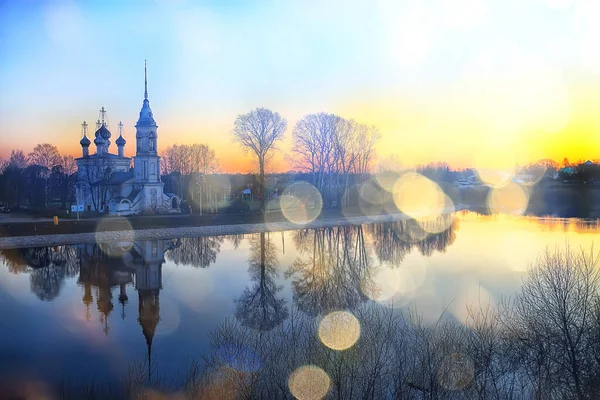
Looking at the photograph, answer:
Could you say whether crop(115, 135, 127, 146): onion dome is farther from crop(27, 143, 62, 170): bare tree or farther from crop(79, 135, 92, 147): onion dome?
crop(27, 143, 62, 170): bare tree

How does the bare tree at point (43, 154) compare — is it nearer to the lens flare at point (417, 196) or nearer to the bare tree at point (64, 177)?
the bare tree at point (64, 177)

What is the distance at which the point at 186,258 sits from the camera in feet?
82.3

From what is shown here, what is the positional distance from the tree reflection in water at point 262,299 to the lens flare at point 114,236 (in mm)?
7420

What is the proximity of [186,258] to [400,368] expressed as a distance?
18.0 metres

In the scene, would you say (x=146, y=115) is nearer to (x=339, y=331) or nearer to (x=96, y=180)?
(x=96, y=180)

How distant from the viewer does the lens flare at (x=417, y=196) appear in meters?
55.5

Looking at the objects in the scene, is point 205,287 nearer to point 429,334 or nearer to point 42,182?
point 429,334

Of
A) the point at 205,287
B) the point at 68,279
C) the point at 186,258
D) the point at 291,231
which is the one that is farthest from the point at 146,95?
the point at 205,287

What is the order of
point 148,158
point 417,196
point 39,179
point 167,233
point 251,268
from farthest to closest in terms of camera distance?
point 417,196
point 39,179
point 148,158
point 167,233
point 251,268

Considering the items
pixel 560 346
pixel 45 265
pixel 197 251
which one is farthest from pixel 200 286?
pixel 560 346

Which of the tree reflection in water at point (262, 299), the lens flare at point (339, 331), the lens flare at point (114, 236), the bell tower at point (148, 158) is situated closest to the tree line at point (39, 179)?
the bell tower at point (148, 158)

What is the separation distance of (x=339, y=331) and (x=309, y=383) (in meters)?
2.41

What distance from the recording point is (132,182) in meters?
45.2

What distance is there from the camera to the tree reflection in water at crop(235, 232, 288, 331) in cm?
1360
